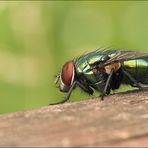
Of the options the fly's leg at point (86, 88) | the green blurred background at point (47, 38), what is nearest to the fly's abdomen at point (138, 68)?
the fly's leg at point (86, 88)

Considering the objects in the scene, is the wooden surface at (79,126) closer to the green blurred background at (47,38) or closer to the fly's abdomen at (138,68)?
the fly's abdomen at (138,68)

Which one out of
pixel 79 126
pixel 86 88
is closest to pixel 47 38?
pixel 86 88

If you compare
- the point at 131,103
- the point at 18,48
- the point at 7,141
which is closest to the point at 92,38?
the point at 18,48

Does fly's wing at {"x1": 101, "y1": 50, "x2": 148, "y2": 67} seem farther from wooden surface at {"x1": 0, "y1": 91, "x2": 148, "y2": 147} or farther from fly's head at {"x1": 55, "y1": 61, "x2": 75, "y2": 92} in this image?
wooden surface at {"x1": 0, "y1": 91, "x2": 148, "y2": 147}

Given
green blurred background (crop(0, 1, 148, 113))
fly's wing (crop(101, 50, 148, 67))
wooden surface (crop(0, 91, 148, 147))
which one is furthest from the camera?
green blurred background (crop(0, 1, 148, 113))

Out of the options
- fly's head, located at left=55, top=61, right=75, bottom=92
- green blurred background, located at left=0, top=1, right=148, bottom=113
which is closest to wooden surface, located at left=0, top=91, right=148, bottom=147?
fly's head, located at left=55, top=61, right=75, bottom=92

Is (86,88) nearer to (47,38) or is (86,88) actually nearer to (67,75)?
(67,75)
